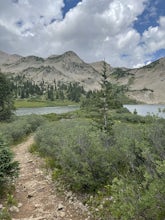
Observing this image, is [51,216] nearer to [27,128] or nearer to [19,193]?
[19,193]

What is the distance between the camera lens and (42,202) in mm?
10570

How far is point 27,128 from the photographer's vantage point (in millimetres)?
34281

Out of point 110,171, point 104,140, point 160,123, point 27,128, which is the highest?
point 160,123

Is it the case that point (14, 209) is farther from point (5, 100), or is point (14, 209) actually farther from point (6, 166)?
point (5, 100)

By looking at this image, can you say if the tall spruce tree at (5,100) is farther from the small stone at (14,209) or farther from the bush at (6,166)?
the small stone at (14,209)

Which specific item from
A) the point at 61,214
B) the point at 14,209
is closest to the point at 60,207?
the point at 61,214

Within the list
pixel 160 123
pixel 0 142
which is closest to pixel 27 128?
pixel 0 142

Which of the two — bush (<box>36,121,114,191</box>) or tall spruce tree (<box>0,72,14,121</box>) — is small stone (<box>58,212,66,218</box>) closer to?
bush (<box>36,121,114,191</box>)

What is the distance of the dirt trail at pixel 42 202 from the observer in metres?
9.28

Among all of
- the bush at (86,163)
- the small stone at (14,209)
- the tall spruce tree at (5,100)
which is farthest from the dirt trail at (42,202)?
the tall spruce tree at (5,100)

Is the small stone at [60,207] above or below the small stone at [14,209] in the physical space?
above

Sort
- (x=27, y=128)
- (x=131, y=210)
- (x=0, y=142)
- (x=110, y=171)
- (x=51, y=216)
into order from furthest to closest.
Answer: (x=27, y=128) < (x=0, y=142) < (x=110, y=171) < (x=51, y=216) < (x=131, y=210)

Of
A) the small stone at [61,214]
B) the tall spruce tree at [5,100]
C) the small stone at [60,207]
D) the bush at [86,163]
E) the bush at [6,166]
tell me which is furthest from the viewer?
the tall spruce tree at [5,100]

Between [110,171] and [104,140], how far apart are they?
2418 millimetres
